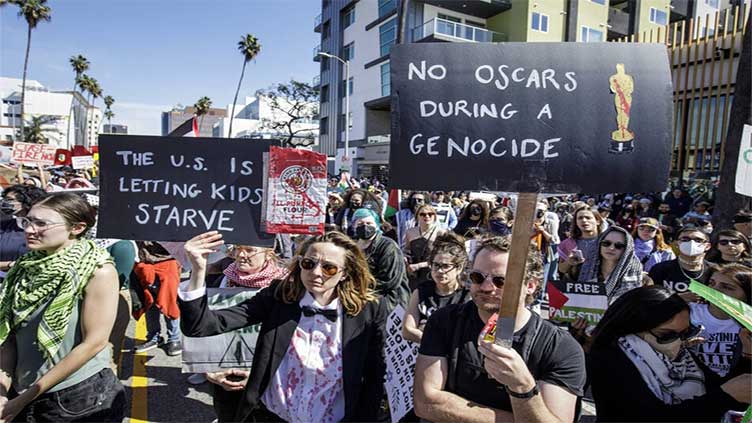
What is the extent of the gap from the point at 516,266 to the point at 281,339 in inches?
51.4

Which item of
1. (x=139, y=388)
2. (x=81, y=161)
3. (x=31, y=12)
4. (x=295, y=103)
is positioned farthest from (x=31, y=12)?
(x=139, y=388)

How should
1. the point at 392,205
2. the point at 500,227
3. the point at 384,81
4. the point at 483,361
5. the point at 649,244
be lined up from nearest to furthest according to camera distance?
the point at 483,361
the point at 649,244
the point at 500,227
the point at 392,205
the point at 384,81

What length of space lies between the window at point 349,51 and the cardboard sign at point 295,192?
39022 mm

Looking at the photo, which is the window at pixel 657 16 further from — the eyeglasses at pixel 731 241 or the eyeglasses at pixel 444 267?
the eyeglasses at pixel 444 267

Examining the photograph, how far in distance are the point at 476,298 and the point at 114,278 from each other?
1727mm

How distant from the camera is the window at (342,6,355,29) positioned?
39.7 meters

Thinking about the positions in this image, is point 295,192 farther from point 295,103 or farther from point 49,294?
point 295,103

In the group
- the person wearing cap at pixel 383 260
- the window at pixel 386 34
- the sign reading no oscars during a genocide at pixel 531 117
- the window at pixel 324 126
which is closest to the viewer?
the sign reading no oscars during a genocide at pixel 531 117

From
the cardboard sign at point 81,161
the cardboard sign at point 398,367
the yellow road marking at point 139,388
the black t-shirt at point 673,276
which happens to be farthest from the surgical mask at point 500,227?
the cardboard sign at point 81,161

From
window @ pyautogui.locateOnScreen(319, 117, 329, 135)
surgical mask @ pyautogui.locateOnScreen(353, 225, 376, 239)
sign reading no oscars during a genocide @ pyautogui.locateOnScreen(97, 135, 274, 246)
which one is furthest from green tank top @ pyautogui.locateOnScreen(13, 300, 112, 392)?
window @ pyautogui.locateOnScreen(319, 117, 329, 135)

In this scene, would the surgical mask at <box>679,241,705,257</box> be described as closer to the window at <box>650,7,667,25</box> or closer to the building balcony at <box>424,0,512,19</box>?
the building balcony at <box>424,0,512,19</box>

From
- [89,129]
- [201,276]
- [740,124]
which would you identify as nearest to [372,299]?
[201,276]

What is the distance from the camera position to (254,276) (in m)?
3.24

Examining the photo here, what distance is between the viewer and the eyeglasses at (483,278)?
1.89 meters
